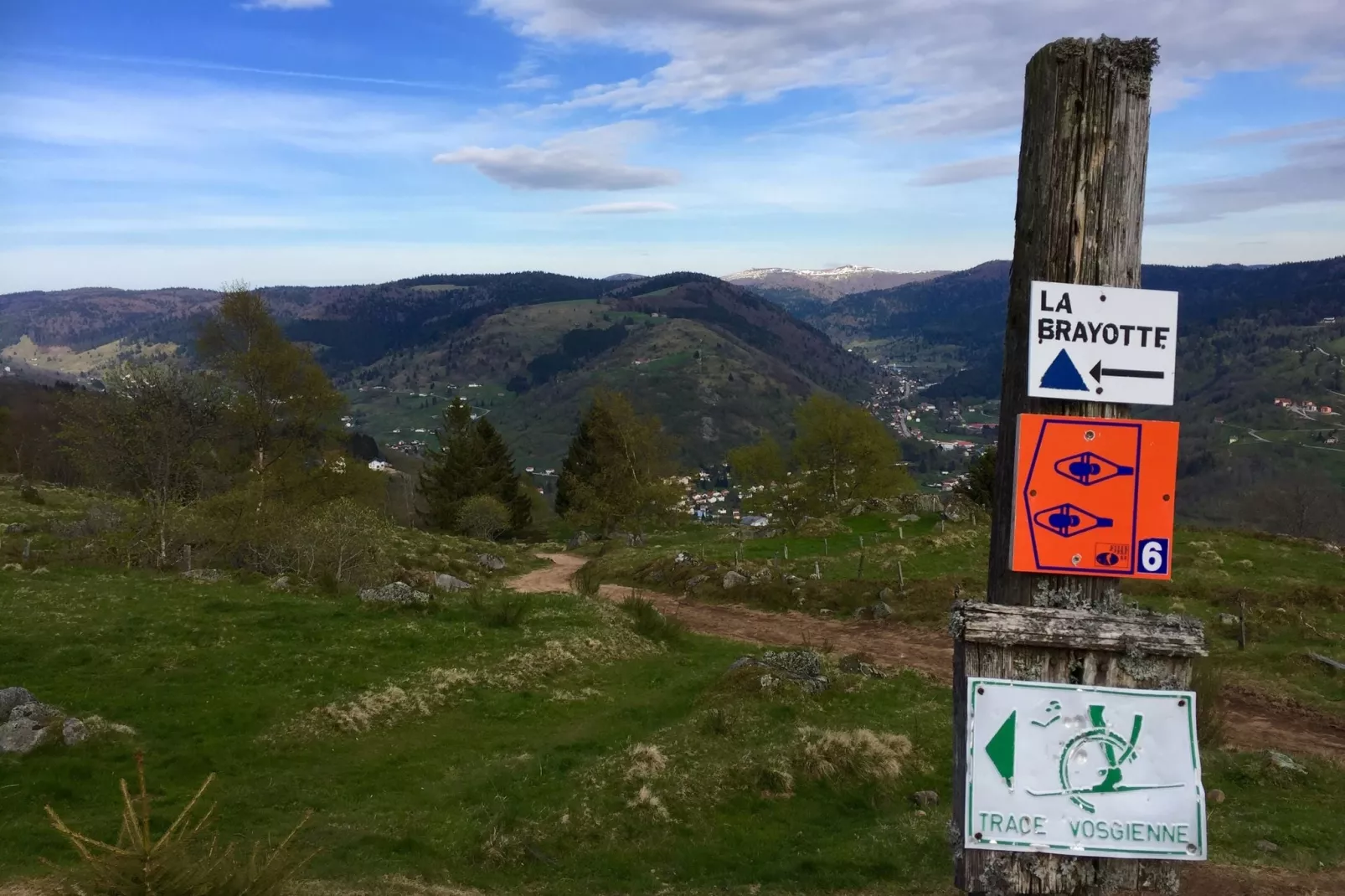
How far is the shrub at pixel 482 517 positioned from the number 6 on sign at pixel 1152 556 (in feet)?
169

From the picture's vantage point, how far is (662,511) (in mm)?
51312

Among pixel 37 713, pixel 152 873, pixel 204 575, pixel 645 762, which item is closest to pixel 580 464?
pixel 204 575

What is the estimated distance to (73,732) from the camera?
513 inches

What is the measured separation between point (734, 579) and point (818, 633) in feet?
20.3

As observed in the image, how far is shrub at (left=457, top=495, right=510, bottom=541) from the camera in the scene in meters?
52.4

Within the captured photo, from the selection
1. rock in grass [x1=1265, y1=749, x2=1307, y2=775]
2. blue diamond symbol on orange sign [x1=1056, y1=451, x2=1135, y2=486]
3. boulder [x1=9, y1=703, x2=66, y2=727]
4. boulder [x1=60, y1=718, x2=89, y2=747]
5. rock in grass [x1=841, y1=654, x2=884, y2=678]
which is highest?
blue diamond symbol on orange sign [x1=1056, y1=451, x2=1135, y2=486]

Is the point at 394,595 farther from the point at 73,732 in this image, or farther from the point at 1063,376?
the point at 1063,376

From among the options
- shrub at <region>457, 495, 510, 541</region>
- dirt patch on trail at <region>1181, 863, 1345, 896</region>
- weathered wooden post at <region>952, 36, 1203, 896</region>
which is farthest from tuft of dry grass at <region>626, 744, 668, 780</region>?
shrub at <region>457, 495, 510, 541</region>

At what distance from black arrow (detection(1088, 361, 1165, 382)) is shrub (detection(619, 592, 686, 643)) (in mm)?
20635

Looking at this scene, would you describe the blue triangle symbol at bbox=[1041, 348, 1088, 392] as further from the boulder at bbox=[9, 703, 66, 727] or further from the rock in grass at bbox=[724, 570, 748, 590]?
the rock in grass at bbox=[724, 570, 748, 590]

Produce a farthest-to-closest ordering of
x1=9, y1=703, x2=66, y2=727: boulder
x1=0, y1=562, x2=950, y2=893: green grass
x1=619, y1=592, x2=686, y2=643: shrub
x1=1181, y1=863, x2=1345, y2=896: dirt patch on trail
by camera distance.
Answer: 1. x1=619, y1=592, x2=686, y2=643: shrub
2. x1=9, y1=703, x2=66, y2=727: boulder
3. x1=0, y1=562, x2=950, y2=893: green grass
4. x1=1181, y1=863, x2=1345, y2=896: dirt patch on trail

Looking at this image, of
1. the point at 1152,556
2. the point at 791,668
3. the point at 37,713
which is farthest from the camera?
the point at 791,668

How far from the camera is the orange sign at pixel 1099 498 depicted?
10.9 ft

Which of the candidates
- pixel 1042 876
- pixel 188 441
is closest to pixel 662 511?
pixel 188 441
